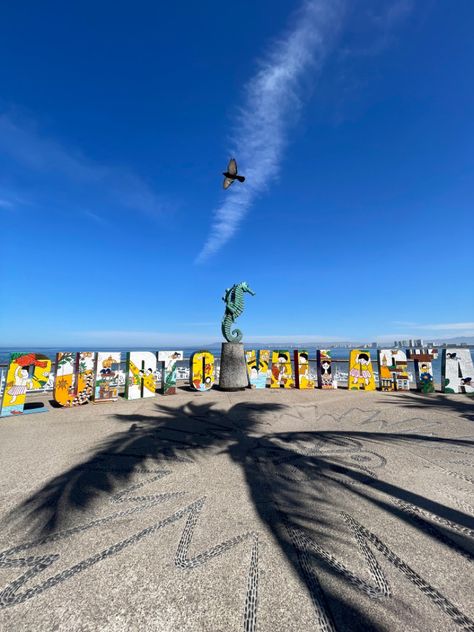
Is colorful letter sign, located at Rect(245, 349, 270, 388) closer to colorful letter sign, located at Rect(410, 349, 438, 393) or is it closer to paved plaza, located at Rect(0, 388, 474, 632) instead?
colorful letter sign, located at Rect(410, 349, 438, 393)

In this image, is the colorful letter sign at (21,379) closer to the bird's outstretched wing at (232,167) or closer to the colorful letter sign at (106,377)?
the colorful letter sign at (106,377)

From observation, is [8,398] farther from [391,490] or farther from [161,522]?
[391,490]

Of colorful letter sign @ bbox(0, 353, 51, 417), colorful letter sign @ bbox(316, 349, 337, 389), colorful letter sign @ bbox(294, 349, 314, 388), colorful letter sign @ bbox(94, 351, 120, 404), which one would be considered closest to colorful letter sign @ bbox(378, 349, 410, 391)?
colorful letter sign @ bbox(316, 349, 337, 389)

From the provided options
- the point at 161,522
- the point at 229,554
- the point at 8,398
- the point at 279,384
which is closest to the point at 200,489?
the point at 161,522

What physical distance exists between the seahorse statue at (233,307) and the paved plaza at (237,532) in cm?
765

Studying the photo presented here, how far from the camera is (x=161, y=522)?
328cm

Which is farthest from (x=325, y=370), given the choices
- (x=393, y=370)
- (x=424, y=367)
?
(x=424, y=367)

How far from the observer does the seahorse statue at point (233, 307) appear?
45.9 feet

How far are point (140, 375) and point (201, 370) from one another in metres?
2.75

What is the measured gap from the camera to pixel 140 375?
1120cm

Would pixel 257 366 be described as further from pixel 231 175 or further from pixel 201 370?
pixel 231 175

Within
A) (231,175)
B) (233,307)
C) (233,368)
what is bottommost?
(233,368)

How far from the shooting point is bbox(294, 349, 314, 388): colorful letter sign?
13.6 metres

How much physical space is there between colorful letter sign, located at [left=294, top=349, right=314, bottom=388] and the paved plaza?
7.14 metres
